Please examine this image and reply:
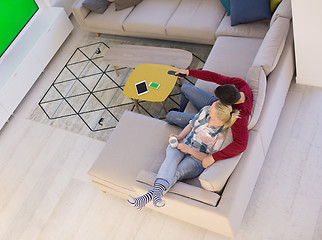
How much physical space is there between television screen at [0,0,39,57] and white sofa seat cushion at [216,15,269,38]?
2577 mm

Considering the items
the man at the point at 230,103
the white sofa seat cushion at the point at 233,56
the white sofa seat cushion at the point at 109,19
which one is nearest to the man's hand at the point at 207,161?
the man at the point at 230,103

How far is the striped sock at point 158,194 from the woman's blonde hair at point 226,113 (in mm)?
700

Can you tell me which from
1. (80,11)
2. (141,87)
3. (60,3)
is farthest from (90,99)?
(60,3)

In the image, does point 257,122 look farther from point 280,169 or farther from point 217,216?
point 217,216

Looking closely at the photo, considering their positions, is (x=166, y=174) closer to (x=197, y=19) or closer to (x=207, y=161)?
(x=207, y=161)

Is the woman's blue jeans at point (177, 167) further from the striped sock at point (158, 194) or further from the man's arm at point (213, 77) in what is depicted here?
the man's arm at point (213, 77)

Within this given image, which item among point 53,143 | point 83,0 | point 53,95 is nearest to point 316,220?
point 53,143

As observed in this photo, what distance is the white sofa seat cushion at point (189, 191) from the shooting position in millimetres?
2773

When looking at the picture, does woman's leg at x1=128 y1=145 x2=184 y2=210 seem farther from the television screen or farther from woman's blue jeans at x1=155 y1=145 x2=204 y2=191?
the television screen

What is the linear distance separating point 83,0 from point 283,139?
324 centimetres

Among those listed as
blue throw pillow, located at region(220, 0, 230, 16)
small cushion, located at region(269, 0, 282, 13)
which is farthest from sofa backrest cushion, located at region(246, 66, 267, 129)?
blue throw pillow, located at region(220, 0, 230, 16)

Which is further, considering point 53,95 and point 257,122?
point 53,95

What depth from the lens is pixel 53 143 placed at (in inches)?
169

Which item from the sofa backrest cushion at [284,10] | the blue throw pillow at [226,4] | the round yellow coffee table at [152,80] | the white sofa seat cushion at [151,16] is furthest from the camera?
the white sofa seat cushion at [151,16]
